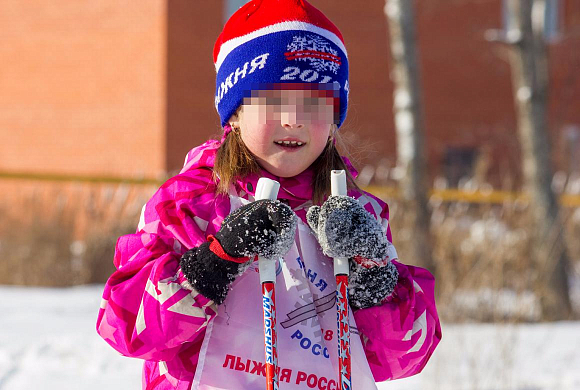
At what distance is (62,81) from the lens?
16.7 metres

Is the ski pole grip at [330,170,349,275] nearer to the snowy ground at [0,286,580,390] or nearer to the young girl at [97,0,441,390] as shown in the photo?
the young girl at [97,0,441,390]

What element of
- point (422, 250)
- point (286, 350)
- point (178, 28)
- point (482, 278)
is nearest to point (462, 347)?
point (482, 278)

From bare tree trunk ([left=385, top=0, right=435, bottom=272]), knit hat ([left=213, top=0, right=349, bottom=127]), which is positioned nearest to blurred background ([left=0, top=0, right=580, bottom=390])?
bare tree trunk ([left=385, top=0, right=435, bottom=272])

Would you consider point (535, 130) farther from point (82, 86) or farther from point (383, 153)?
point (82, 86)

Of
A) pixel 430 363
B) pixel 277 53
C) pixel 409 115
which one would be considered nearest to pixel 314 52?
pixel 277 53

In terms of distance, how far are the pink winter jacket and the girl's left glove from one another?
66 millimetres

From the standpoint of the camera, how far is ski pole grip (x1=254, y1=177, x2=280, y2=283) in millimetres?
1726

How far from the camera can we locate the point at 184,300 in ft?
5.61

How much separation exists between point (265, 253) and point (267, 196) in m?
0.13

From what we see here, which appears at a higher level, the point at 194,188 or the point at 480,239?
the point at 194,188

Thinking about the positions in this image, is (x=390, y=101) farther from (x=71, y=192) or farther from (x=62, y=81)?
(x=71, y=192)

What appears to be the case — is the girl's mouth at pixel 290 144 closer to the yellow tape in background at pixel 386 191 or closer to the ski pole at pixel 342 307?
the ski pole at pixel 342 307

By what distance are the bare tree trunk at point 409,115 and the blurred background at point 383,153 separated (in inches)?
0.6

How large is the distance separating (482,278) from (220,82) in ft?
→ 15.5
